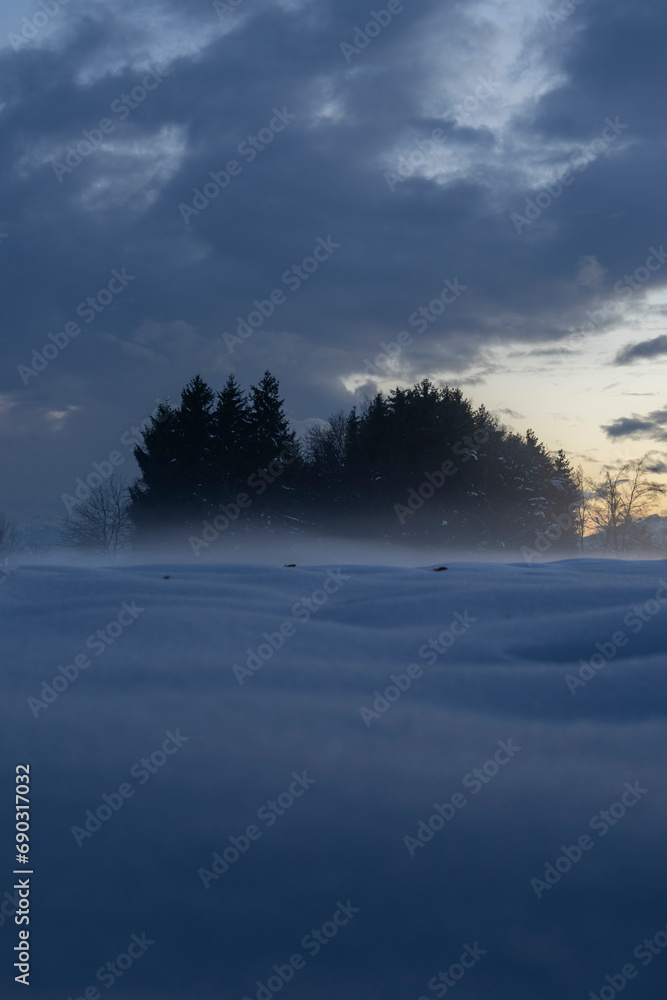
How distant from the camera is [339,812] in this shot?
4.13ft

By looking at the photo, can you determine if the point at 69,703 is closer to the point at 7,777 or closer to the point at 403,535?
the point at 7,777

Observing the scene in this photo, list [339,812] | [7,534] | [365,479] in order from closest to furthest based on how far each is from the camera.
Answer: [339,812], [365,479], [7,534]

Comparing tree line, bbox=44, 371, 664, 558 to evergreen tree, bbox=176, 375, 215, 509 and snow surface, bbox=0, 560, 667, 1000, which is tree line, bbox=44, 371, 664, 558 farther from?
snow surface, bbox=0, 560, 667, 1000

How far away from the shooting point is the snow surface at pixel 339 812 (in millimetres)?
1024

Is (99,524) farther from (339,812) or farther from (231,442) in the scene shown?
(339,812)

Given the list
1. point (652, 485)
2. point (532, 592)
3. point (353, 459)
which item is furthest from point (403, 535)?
point (532, 592)

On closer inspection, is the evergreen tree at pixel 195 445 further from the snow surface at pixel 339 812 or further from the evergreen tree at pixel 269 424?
the snow surface at pixel 339 812

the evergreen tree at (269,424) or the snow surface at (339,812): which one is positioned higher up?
the evergreen tree at (269,424)

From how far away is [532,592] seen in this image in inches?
105

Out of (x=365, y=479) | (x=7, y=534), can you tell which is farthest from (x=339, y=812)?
(x=7, y=534)

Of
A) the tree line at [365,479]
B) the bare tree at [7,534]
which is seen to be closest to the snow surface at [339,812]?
the tree line at [365,479]

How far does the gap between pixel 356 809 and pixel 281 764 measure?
197mm

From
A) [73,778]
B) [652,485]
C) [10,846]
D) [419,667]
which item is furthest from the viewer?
[652,485]

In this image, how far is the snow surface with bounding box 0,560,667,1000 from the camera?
102cm
